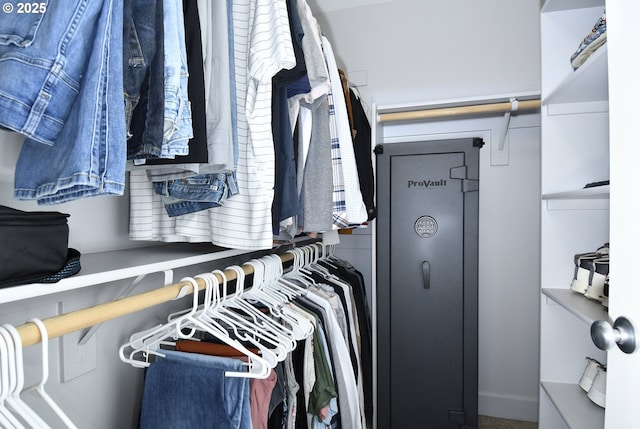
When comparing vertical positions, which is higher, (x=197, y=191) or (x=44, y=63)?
(x=44, y=63)

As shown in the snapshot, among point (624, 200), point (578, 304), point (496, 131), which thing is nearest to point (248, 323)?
point (624, 200)

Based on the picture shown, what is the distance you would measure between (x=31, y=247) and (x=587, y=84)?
1.48 m

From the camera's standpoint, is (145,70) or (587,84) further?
(587,84)

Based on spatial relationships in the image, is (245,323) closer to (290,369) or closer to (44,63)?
(290,369)

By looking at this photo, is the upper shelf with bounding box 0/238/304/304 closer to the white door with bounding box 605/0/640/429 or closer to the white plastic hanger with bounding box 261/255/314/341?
the white plastic hanger with bounding box 261/255/314/341

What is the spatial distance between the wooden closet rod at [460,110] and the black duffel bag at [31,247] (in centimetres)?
164

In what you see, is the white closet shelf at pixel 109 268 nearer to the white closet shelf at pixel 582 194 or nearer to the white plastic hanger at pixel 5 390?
the white plastic hanger at pixel 5 390

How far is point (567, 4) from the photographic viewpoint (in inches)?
52.3

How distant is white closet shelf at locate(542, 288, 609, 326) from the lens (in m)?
1.03

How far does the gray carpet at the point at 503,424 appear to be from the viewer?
200cm

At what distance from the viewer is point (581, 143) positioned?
53.7 inches

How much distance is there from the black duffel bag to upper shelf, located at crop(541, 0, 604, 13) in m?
1.62

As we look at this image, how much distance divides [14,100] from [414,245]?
1.66m
